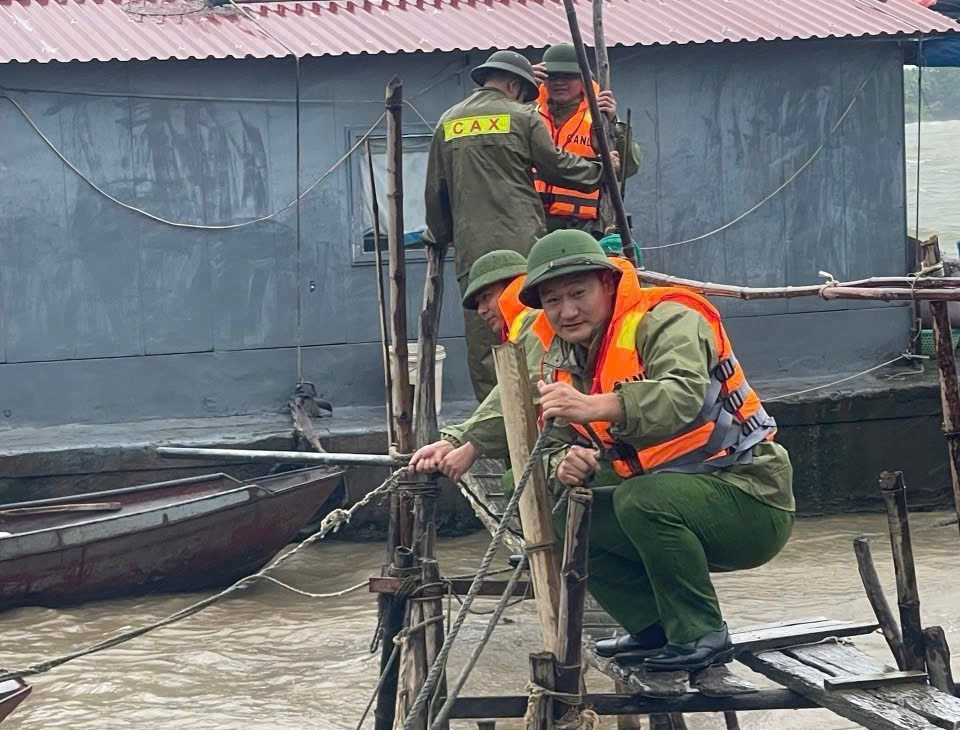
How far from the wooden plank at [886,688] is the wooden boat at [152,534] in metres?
5.38

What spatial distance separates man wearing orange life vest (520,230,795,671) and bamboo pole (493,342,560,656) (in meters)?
0.10

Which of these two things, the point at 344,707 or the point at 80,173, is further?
the point at 80,173

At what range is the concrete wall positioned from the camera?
1070cm

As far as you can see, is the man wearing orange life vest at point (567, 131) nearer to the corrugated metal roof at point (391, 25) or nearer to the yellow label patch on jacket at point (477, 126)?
the yellow label patch on jacket at point (477, 126)

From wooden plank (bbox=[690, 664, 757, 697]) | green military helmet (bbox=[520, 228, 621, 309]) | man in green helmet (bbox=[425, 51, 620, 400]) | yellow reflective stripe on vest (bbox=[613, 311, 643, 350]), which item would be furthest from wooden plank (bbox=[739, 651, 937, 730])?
man in green helmet (bbox=[425, 51, 620, 400])

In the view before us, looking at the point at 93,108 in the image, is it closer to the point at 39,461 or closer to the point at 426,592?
the point at 39,461

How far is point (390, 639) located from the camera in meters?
5.30

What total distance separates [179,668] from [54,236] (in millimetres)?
4078

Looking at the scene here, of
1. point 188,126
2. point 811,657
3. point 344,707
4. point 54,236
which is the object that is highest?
point 188,126

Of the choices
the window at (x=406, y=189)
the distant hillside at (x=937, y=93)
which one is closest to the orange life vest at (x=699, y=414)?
the window at (x=406, y=189)

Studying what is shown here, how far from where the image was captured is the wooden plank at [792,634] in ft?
15.3

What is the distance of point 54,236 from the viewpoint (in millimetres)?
10719

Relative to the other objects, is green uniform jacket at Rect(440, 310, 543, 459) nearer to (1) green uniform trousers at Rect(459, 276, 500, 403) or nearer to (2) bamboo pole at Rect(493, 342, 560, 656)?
(2) bamboo pole at Rect(493, 342, 560, 656)

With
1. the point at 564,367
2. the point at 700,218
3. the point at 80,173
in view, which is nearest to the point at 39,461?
the point at 80,173
